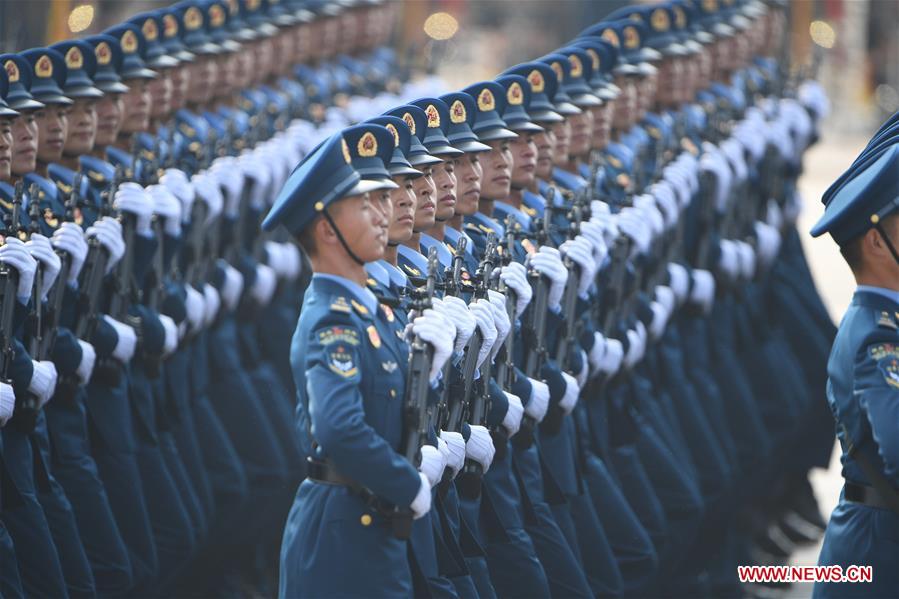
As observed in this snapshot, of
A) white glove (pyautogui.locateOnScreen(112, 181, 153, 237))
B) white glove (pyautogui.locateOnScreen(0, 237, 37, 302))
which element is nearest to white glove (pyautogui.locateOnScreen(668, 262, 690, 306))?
white glove (pyautogui.locateOnScreen(112, 181, 153, 237))

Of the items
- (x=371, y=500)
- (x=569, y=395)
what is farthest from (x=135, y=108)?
(x=371, y=500)

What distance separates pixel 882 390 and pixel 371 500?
1519 mm

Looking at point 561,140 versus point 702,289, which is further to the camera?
point 702,289

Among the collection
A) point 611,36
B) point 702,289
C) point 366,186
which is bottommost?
point 702,289

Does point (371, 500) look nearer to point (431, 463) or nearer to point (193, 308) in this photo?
point (431, 463)

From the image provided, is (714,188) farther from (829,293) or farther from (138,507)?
(829,293)

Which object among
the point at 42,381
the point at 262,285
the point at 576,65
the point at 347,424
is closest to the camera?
the point at 347,424

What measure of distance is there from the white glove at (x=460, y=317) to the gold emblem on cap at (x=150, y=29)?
13.9 ft

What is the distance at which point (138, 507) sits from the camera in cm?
839

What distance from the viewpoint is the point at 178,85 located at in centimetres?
1081

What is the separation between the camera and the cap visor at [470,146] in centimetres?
798

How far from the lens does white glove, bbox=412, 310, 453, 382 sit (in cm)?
629

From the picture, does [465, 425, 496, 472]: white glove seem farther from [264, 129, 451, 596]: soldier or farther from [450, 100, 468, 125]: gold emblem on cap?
[450, 100, 468, 125]: gold emblem on cap

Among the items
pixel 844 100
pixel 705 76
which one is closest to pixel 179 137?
pixel 705 76
